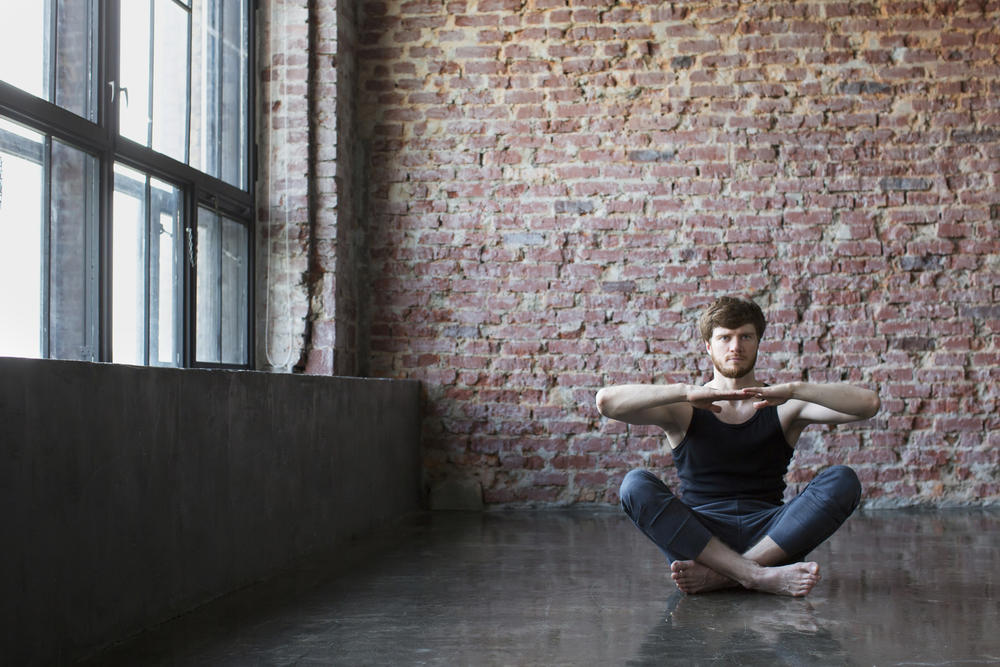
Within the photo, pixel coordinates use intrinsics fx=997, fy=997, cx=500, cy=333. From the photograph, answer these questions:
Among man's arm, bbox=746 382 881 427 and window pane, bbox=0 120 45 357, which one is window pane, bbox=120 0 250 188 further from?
man's arm, bbox=746 382 881 427

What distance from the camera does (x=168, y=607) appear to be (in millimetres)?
2562

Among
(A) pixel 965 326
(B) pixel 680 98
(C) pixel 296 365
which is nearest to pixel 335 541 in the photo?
(C) pixel 296 365

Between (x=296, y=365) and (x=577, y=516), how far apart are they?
5.11 ft

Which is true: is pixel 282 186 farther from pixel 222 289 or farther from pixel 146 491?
pixel 146 491

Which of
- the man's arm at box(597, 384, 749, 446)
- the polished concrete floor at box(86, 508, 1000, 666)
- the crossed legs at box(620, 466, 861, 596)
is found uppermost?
the man's arm at box(597, 384, 749, 446)

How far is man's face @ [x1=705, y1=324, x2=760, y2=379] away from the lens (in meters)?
2.95

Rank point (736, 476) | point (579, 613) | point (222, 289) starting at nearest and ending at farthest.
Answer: point (579, 613) < point (736, 476) < point (222, 289)

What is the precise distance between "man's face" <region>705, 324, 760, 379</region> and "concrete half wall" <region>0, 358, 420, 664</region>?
4.77ft

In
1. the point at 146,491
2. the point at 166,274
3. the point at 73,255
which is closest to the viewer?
the point at 146,491

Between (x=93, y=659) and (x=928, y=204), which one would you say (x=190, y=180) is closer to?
(x=93, y=659)

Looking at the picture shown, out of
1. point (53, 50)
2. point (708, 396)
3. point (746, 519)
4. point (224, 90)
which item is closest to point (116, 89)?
point (53, 50)

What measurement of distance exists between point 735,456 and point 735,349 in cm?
33

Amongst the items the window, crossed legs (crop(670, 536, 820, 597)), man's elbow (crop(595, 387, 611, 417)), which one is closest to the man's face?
man's elbow (crop(595, 387, 611, 417))

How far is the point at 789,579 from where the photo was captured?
110 inches
